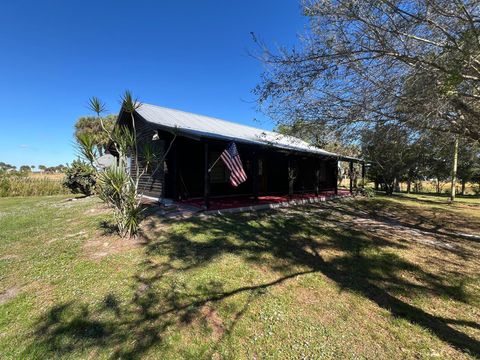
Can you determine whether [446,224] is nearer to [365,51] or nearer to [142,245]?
[365,51]

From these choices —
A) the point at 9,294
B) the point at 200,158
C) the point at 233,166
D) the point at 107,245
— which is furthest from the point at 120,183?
the point at 200,158

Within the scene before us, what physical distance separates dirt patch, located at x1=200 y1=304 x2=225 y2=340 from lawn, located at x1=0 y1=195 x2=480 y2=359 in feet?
0.06

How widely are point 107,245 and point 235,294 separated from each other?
356cm

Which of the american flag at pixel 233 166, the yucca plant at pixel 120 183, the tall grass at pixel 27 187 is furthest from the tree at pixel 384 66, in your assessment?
the tall grass at pixel 27 187

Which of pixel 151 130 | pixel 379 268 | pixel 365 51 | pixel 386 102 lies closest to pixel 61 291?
pixel 379 268

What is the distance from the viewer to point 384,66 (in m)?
5.19

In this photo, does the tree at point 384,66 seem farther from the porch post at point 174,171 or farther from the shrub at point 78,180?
the shrub at point 78,180

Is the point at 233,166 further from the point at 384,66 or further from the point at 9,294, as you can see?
the point at 9,294

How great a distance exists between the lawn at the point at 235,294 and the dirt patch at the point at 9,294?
0.06 feet

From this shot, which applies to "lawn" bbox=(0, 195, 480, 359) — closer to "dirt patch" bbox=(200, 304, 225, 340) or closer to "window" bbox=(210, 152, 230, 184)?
"dirt patch" bbox=(200, 304, 225, 340)

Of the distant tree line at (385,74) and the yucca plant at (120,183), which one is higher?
the distant tree line at (385,74)

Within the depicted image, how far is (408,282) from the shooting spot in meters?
4.54

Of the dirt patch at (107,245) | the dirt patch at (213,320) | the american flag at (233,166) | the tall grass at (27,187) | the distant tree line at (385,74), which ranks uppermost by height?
the distant tree line at (385,74)

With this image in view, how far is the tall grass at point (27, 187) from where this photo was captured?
1728 centimetres
